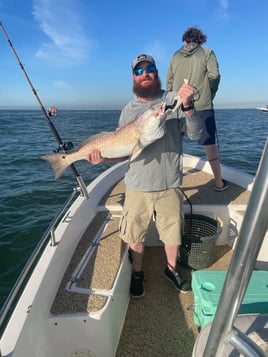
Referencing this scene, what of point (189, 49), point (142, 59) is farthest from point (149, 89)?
point (189, 49)

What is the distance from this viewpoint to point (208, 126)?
4320 millimetres

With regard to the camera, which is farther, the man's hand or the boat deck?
the man's hand

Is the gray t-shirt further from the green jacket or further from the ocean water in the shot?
the ocean water

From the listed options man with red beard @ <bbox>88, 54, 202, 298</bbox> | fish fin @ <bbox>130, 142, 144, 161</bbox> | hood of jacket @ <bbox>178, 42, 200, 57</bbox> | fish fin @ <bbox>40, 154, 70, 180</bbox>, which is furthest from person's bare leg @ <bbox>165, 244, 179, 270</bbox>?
hood of jacket @ <bbox>178, 42, 200, 57</bbox>

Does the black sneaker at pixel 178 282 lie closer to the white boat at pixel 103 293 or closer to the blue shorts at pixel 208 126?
the white boat at pixel 103 293

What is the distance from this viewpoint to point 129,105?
306cm

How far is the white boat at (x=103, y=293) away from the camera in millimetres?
1943

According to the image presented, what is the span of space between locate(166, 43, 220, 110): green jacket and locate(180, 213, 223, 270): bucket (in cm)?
164

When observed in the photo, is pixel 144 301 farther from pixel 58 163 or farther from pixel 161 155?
pixel 58 163

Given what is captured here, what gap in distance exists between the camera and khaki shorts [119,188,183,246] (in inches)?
119

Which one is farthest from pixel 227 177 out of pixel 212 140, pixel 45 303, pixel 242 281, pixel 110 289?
pixel 242 281

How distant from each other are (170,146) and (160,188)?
1.41ft

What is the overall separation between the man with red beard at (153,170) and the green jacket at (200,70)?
58.0 inches

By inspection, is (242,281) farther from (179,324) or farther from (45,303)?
(179,324)
